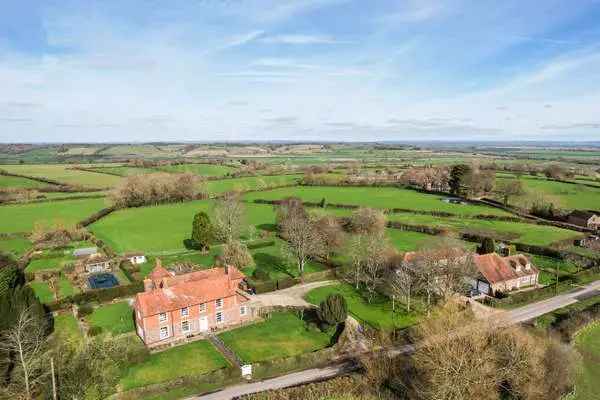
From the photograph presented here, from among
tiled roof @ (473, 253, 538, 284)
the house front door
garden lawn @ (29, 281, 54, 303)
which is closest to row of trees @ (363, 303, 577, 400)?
the house front door

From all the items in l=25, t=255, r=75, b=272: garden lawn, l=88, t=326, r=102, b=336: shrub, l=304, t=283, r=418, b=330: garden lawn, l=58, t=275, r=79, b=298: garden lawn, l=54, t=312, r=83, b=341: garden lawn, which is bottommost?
l=304, t=283, r=418, b=330: garden lawn

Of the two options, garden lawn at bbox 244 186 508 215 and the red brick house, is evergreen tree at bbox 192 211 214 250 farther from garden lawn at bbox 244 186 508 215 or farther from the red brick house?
garden lawn at bbox 244 186 508 215

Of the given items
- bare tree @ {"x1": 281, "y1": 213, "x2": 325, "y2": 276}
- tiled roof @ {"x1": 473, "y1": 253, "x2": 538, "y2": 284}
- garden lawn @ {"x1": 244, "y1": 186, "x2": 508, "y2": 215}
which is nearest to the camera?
tiled roof @ {"x1": 473, "y1": 253, "x2": 538, "y2": 284}

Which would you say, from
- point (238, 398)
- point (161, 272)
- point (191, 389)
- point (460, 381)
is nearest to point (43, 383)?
point (191, 389)

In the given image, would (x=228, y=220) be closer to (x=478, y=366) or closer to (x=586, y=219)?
(x=478, y=366)

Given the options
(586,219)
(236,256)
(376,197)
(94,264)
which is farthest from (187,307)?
(376,197)

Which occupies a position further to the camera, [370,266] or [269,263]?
[269,263]

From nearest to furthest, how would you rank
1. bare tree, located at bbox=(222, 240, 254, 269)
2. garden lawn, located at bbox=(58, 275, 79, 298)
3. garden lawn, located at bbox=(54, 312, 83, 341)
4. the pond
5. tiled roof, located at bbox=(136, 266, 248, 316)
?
tiled roof, located at bbox=(136, 266, 248, 316), garden lawn, located at bbox=(54, 312, 83, 341), garden lawn, located at bbox=(58, 275, 79, 298), the pond, bare tree, located at bbox=(222, 240, 254, 269)
